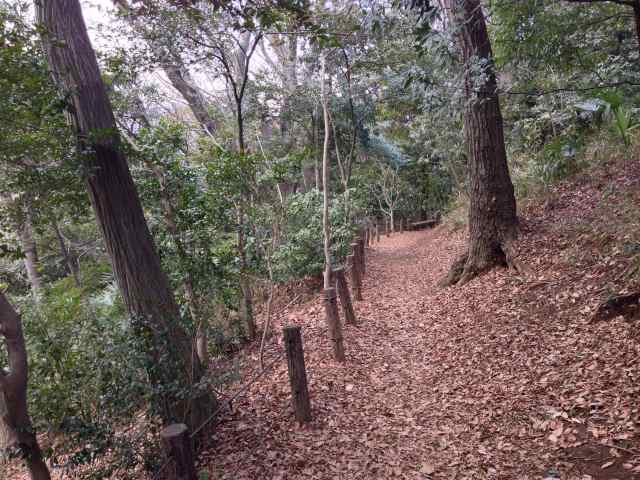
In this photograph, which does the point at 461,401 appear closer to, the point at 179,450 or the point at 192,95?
the point at 179,450

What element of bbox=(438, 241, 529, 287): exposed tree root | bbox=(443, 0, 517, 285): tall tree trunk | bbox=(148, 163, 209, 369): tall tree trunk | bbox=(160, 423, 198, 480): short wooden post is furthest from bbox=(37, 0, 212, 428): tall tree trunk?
bbox=(443, 0, 517, 285): tall tree trunk

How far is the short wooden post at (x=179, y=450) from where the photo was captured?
8.27 ft

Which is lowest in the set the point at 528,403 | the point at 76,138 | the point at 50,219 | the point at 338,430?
the point at 338,430

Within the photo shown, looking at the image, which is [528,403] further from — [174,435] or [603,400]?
[174,435]

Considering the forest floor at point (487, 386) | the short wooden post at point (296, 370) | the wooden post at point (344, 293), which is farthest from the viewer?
the wooden post at point (344, 293)

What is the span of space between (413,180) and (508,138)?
37.7 ft

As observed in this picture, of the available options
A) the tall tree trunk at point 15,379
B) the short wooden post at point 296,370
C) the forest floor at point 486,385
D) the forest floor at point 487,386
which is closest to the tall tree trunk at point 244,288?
the forest floor at point 486,385

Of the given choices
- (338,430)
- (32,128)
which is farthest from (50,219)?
(338,430)

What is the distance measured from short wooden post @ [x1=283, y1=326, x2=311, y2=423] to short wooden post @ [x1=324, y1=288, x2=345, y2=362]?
4.31 ft

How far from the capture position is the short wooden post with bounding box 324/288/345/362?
205 inches

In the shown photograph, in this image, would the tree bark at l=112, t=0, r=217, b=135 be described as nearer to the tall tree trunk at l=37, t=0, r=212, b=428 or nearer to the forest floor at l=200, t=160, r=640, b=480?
the tall tree trunk at l=37, t=0, r=212, b=428

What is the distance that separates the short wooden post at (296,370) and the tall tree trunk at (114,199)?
2.99 ft

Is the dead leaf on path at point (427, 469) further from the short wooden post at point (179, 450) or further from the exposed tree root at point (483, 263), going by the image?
the exposed tree root at point (483, 263)

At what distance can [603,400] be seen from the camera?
118 inches
